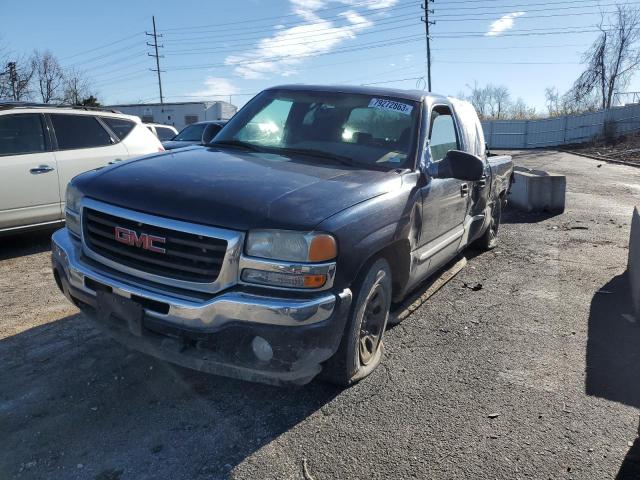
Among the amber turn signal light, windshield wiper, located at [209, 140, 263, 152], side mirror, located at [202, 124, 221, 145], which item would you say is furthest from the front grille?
side mirror, located at [202, 124, 221, 145]

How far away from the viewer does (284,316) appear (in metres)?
2.59

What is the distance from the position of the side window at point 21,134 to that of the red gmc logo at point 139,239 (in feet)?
13.2

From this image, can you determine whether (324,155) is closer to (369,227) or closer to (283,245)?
(369,227)

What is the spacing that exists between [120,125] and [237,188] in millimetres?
5118

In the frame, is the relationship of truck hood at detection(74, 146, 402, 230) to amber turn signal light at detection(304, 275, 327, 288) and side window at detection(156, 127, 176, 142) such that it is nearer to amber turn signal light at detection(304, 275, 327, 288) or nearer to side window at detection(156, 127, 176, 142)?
amber turn signal light at detection(304, 275, 327, 288)

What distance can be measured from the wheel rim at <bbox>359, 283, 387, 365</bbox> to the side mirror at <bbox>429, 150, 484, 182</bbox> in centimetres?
112

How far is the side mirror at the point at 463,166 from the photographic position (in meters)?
3.82

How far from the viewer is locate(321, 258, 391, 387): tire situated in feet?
10.0

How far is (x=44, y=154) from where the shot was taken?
6.29 meters

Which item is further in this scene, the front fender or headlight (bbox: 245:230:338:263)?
the front fender

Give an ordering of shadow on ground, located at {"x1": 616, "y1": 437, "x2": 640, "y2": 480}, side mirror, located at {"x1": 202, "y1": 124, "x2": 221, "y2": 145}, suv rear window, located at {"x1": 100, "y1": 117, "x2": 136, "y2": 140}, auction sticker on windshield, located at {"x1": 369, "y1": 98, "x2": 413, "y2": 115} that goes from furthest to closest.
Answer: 1. suv rear window, located at {"x1": 100, "y1": 117, "x2": 136, "y2": 140}
2. side mirror, located at {"x1": 202, "y1": 124, "x2": 221, "y2": 145}
3. auction sticker on windshield, located at {"x1": 369, "y1": 98, "x2": 413, "y2": 115}
4. shadow on ground, located at {"x1": 616, "y1": 437, "x2": 640, "y2": 480}

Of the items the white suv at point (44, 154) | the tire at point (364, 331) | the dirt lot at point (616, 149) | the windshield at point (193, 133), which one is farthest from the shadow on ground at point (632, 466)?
the dirt lot at point (616, 149)

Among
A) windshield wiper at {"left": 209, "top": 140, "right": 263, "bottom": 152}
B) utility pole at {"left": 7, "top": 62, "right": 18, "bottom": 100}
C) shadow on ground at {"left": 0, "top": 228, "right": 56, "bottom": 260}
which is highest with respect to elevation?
utility pole at {"left": 7, "top": 62, "right": 18, "bottom": 100}

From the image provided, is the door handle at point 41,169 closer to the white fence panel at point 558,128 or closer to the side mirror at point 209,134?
the side mirror at point 209,134
